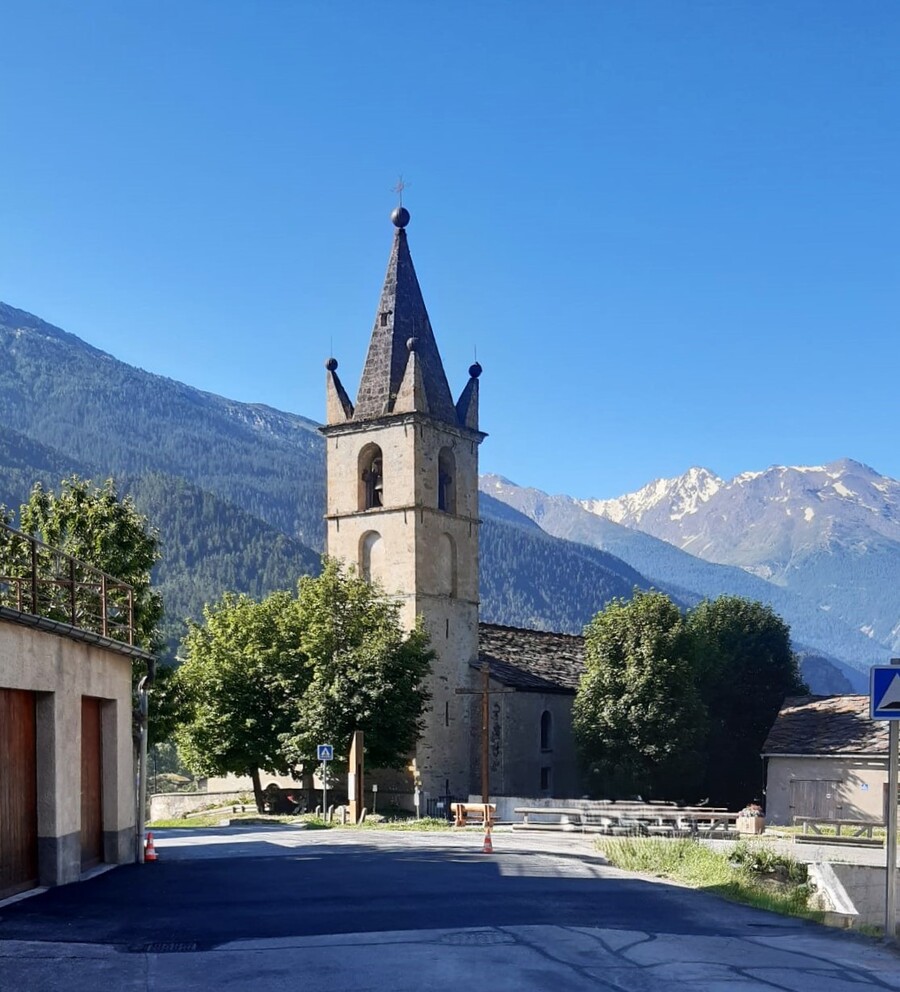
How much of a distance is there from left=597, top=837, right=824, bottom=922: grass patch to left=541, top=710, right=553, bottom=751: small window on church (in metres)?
30.8

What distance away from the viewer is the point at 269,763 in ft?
160

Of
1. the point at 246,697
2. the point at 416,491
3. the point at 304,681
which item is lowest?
the point at 246,697

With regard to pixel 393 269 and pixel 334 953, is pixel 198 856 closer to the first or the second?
pixel 334 953

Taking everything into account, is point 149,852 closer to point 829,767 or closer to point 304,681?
point 304,681

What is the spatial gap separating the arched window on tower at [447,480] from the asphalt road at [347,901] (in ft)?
102

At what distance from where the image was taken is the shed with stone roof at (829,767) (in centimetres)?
4669

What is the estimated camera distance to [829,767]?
48094mm

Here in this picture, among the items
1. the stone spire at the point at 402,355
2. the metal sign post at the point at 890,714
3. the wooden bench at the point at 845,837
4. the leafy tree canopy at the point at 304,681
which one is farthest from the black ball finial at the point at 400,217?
the metal sign post at the point at 890,714

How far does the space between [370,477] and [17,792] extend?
38.4 m

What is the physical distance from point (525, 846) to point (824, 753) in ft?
72.7

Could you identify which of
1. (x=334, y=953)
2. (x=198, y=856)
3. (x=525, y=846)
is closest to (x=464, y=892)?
(x=334, y=953)

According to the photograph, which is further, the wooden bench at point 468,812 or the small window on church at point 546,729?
the small window on church at point 546,729

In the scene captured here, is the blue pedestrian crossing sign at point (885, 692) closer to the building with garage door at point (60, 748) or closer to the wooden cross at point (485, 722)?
the building with garage door at point (60, 748)

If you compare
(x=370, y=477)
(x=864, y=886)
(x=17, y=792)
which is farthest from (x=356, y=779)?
(x=17, y=792)
